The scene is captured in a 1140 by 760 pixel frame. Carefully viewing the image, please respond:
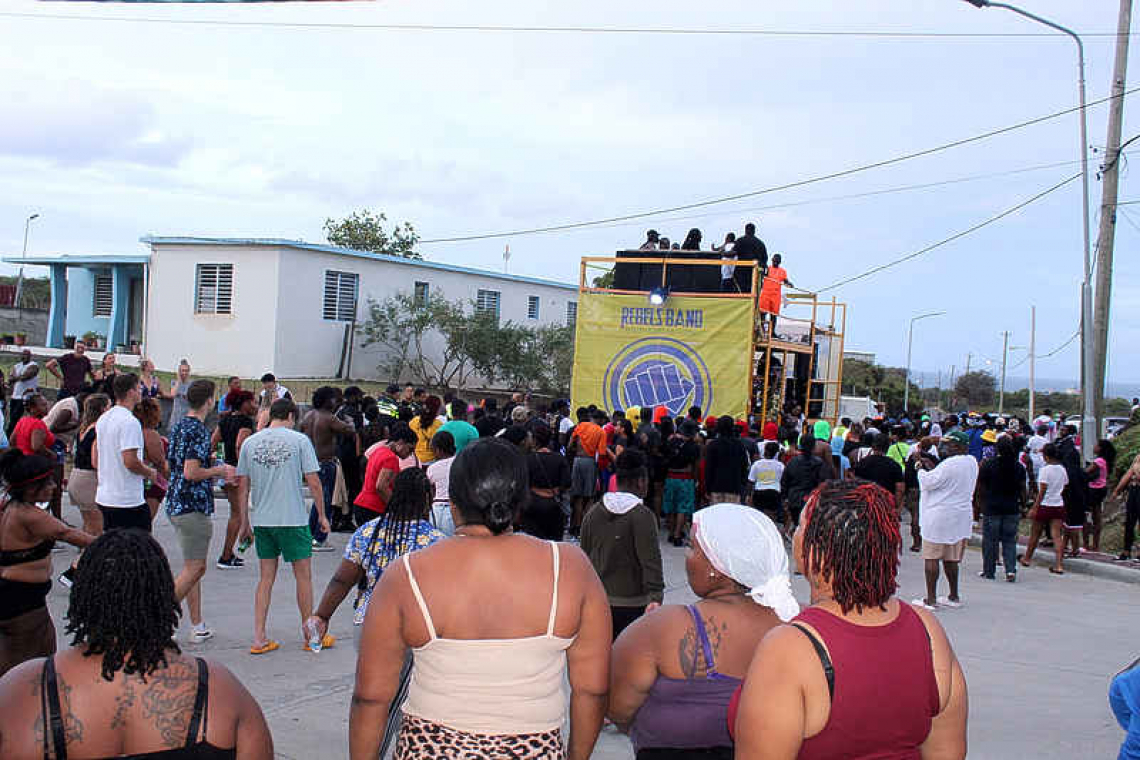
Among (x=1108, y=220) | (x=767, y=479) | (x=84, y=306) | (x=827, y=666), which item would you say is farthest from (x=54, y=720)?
(x=84, y=306)

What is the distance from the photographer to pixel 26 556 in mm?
4949

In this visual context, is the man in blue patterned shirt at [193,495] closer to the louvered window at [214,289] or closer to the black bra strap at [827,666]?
the black bra strap at [827,666]

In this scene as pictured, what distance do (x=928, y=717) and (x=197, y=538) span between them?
5.91 m

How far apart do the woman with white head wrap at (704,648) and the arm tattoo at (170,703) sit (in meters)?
1.26

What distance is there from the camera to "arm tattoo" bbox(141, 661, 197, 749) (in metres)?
2.65

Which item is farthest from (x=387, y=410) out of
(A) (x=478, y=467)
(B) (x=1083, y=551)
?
(A) (x=478, y=467)

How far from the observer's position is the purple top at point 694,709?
Result: 3.07 m

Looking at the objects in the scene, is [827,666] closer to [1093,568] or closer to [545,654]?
[545,654]

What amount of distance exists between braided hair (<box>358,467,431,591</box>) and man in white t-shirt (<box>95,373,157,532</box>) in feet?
10.9

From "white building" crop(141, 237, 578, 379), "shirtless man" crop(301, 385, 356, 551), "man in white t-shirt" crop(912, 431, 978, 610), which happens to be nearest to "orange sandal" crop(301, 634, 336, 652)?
"shirtless man" crop(301, 385, 356, 551)

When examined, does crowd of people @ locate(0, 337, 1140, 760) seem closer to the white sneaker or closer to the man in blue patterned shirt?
the man in blue patterned shirt

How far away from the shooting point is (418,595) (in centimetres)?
286

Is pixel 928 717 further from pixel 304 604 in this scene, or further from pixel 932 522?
pixel 932 522

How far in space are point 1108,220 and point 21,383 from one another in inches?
693
